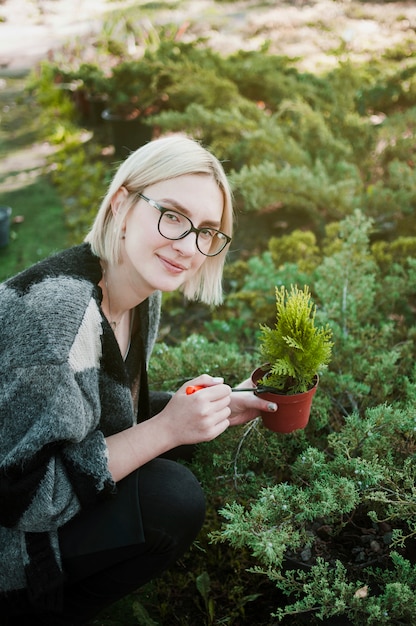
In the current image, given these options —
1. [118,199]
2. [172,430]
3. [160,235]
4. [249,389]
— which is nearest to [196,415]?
[172,430]

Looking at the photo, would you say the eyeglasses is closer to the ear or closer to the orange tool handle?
the ear

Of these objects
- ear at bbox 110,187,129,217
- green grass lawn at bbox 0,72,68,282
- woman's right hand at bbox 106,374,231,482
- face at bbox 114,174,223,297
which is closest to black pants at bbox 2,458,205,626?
woman's right hand at bbox 106,374,231,482

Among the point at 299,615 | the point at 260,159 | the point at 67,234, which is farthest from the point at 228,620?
the point at 67,234

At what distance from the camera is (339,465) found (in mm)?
1810

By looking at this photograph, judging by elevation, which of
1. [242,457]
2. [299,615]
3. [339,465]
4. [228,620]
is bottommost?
[228,620]

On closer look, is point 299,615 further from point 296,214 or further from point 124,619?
point 296,214

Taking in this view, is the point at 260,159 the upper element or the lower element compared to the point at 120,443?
lower

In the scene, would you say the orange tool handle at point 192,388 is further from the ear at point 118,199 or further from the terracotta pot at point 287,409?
the ear at point 118,199

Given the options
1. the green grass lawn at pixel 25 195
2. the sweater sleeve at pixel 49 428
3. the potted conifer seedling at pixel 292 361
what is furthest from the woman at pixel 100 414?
the green grass lawn at pixel 25 195

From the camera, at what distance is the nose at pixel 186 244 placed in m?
1.80

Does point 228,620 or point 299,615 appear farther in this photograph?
point 228,620

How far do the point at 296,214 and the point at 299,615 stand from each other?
3326mm

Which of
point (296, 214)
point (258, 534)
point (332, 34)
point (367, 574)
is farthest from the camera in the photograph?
point (332, 34)

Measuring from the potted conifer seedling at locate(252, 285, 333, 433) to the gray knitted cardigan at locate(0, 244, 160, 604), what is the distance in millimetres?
451
